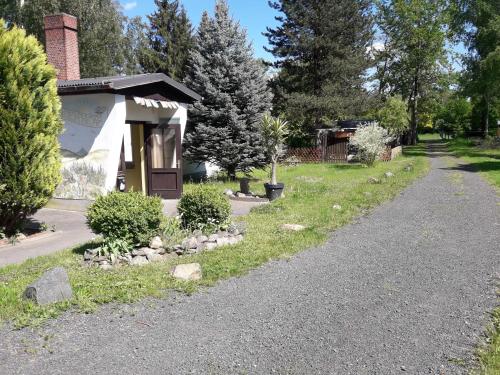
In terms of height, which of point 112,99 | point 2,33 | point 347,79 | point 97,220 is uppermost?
point 347,79

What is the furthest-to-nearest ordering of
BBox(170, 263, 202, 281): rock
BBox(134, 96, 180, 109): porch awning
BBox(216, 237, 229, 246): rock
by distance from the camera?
1. BBox(134, 96, 180, 109): porch awning
2. BBox(216, 237, 229, 246): rock
3. BBox(170, 263, 202, 281): rock

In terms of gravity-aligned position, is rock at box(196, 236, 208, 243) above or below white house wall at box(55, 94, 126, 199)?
below

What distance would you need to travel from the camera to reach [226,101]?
15.9 meters

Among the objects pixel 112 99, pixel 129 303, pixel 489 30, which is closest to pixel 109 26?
pixel 112 99

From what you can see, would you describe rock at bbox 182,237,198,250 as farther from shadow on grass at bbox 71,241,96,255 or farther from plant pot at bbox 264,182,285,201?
plant pot at bbox 264,182,285,201

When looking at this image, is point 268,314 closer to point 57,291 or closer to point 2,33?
point 57,291

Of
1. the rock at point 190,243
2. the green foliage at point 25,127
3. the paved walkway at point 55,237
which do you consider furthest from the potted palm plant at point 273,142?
the green foliage at point 25,127

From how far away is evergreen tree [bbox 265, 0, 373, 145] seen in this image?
26578mm

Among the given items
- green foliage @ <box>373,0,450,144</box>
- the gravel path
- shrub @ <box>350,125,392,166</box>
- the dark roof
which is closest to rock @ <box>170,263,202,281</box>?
the gravel path

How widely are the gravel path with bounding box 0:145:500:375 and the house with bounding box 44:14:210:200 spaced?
234 inches

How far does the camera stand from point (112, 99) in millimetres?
10125

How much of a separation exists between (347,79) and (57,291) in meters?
26.4

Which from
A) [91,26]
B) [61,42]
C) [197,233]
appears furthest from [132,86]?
[91,26]

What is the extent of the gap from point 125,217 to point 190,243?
3.83 ft
